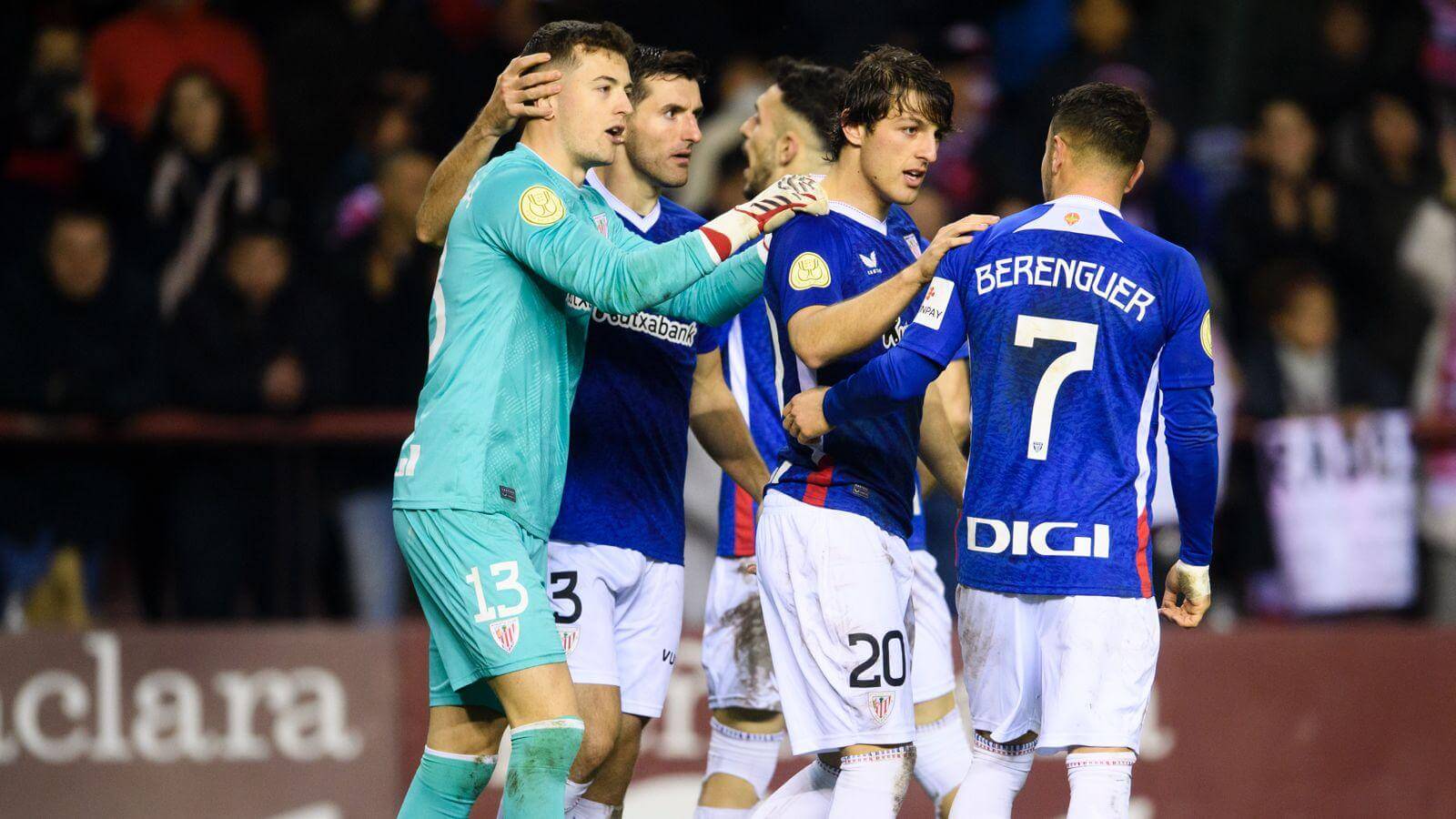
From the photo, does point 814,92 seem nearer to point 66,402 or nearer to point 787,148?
point 787,148

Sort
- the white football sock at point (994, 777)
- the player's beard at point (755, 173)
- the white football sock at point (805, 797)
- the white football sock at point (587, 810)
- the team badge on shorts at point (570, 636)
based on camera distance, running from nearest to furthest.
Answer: the white football sock at point (994, 777)
the white football sock at point (805, 797)
the team badge on shorts at point (570, 636)
the white football sock at point (587, 810)
the player's beard at point (755, 173)

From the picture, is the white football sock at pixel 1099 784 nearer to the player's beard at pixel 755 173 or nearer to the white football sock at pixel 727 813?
the white football sock at pixel 727 813

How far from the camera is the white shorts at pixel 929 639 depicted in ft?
21.0

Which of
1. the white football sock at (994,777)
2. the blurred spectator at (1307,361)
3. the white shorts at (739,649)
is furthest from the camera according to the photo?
the blurred spectator at (1307,361)

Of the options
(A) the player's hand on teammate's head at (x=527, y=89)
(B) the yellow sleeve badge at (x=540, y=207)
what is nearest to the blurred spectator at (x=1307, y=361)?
(A) the player's hand on teammate's head at (x=527, y=89)

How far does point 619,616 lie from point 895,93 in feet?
6.34

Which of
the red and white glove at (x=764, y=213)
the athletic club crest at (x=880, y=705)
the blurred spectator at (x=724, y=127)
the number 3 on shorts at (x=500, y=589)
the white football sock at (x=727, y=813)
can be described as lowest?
the white football sock at (x=727, y=813)

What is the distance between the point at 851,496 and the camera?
5469mm

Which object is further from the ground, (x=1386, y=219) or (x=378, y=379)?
(x=1386, y=219)

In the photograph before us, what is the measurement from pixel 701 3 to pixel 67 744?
5.53 meters

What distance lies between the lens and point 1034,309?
16.8ft

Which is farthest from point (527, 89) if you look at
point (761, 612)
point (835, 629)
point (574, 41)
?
point (761, 612)

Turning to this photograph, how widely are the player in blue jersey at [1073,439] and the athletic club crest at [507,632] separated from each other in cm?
100

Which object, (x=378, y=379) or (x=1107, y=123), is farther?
(x=378, y=379)
